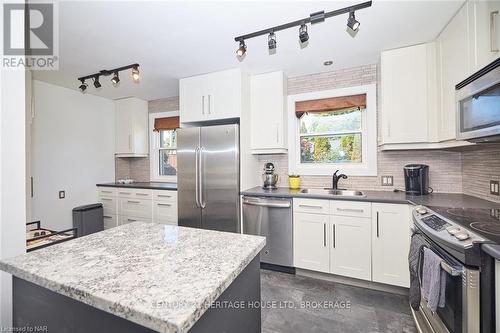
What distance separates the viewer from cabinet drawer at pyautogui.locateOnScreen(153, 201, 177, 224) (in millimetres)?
3312

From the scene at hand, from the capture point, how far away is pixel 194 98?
314 centimetres

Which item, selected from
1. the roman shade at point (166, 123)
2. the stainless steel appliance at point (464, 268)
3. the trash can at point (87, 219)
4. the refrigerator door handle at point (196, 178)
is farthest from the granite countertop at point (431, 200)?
the trash can at point (87, 219)

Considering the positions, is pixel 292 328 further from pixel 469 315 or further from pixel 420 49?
pixel 420 49

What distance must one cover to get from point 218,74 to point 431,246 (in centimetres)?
275

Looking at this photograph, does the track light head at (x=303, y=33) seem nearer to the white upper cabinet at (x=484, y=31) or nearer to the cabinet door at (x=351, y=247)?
the white upper cabinet at (x=484, y=31)

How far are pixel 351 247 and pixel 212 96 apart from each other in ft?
7.91

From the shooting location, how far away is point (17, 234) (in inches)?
43.1

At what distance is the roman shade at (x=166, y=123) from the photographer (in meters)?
4.10

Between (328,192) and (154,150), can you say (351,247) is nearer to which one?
(328,192)

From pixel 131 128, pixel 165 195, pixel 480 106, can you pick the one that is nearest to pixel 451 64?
pixel 480 106

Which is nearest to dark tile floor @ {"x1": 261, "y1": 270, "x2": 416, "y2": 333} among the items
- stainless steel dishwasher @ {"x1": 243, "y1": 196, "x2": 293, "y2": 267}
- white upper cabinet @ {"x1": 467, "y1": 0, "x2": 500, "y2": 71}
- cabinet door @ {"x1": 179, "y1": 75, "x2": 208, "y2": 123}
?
stainless steel dishwasher @ {"x1": 243, "y1": 196, "x2": 293, "y2": 267}

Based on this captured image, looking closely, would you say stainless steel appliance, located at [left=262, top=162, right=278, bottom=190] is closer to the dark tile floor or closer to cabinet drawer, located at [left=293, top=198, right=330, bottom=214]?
cabinet drawer, located at [left=293, top=198, right=330, bottom=214]

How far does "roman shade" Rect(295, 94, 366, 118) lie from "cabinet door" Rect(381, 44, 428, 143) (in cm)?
40

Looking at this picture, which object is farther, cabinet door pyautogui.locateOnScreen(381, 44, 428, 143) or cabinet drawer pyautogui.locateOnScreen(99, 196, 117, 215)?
cabinet drawer pyautogui.locateOnScreen(99, 196, 117, 215)
